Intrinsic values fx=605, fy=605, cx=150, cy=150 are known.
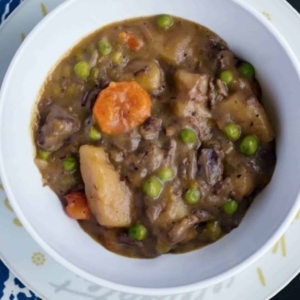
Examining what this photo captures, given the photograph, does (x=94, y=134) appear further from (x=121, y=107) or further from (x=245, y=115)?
(x=245, y=115)

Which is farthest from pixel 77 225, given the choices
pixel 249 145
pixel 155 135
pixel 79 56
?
pixel 249 145

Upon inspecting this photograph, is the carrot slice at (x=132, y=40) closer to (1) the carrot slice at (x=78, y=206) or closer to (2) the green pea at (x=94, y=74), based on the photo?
(2) the green pea at (x=94, y=74)

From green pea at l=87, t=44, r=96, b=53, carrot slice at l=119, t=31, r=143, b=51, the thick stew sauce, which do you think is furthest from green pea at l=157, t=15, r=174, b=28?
green pea at l=87, t=44, r=96, b=53

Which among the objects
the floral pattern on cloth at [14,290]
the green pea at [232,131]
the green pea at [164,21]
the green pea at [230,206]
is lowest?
the floral pattern on cloth at [14,290]

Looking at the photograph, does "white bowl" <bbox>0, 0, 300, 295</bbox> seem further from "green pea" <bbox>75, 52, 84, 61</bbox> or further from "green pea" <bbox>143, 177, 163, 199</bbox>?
"green pea" <bbox>143, 177, 163, 199</bbox>

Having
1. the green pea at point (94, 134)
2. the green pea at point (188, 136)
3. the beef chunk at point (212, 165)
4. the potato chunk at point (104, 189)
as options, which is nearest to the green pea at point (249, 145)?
the beef chunk at point (212, 165)

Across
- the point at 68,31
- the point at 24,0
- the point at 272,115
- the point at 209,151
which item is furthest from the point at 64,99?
the point at 272,115

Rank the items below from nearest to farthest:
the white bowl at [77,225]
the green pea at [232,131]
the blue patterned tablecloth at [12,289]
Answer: the white bowl at [77,225]
the green pea at [232,131]
the blue patterned tablecloth at [12,289]
